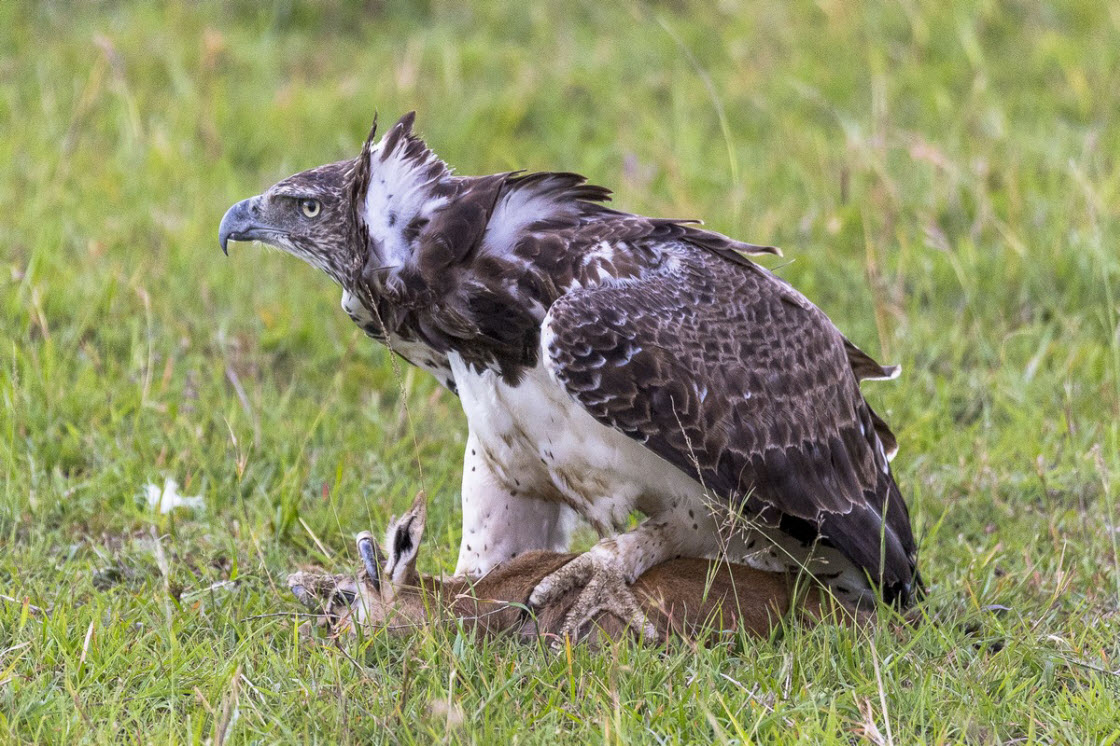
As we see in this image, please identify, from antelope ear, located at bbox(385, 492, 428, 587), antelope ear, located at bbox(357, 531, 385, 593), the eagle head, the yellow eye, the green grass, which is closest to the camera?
the green grass

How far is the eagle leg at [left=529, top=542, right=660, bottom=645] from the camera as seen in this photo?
3.79m

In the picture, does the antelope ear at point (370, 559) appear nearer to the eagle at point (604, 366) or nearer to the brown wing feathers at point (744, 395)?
the eagle at point (604, 366)

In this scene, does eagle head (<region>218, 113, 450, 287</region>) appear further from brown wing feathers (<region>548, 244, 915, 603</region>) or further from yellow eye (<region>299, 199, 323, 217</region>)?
brown wing feathers (<region>548, 244, 915, 603</region>)

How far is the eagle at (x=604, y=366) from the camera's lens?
382cm

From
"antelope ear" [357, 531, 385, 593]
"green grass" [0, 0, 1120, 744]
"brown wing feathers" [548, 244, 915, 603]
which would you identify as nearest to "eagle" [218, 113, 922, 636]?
"brown wing feathers" [548, 244, 915, 603]

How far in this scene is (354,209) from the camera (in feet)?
13.2

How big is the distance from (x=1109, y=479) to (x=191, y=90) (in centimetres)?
522

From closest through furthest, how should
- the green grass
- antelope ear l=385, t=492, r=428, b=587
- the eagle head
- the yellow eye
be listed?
the green grass
antelope ear l=385, t=492, r=428, b=587
the eagle head
the yellow eye

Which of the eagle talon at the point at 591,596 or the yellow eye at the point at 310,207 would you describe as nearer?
the eagle talon at the point at 591,596

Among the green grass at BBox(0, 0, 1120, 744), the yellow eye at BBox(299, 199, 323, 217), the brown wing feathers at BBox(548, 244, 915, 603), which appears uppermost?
the yellow eye at BBox(299, 199, 323, 217)

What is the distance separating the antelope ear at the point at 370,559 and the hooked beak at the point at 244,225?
0.94 m

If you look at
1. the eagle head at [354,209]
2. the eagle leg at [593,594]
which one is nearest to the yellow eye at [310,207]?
the eagle head at [354,209]

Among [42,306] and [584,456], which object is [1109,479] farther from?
[42,306]

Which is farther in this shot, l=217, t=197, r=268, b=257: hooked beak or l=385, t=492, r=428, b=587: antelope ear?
l=217, t=197, r=268, b=257: hooked beak
